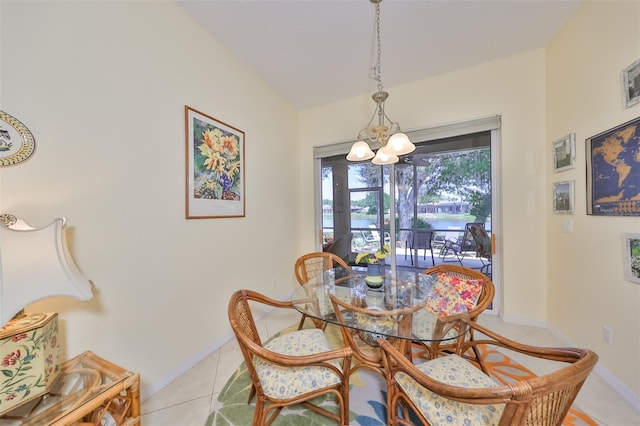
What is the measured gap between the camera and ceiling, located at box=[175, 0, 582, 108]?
1.93 meters

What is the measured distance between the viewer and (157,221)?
69.9 inches

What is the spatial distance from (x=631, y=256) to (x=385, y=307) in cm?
165

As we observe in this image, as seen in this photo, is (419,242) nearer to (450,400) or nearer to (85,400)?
(450,400)

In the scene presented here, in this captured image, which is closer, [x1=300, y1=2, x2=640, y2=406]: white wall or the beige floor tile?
the beige floor tile

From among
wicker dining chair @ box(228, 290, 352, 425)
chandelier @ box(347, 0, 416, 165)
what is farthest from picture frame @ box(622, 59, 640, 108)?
wicker dining chair @ box(228, 290, 352, 425)

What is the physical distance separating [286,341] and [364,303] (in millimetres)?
609

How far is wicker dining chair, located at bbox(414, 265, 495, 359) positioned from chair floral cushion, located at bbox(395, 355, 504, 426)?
1.00 feet

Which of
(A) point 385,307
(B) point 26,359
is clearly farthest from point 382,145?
(B) point 26,359

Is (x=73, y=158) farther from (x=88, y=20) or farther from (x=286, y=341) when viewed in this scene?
(x=286, y=341)

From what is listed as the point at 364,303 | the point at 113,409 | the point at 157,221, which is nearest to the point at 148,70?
the point at 157,221

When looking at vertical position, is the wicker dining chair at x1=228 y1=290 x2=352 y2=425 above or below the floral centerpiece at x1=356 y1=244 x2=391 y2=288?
below

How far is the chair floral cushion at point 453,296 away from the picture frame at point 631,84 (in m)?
1.52

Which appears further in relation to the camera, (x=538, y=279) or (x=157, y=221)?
(x=538, y=279)

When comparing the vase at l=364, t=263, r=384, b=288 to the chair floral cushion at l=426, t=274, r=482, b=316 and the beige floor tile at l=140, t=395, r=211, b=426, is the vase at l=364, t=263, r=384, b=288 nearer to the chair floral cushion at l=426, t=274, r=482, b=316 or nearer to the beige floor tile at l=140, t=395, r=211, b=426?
the chair floral cushion at l=426, t=274, r=482, b=316
